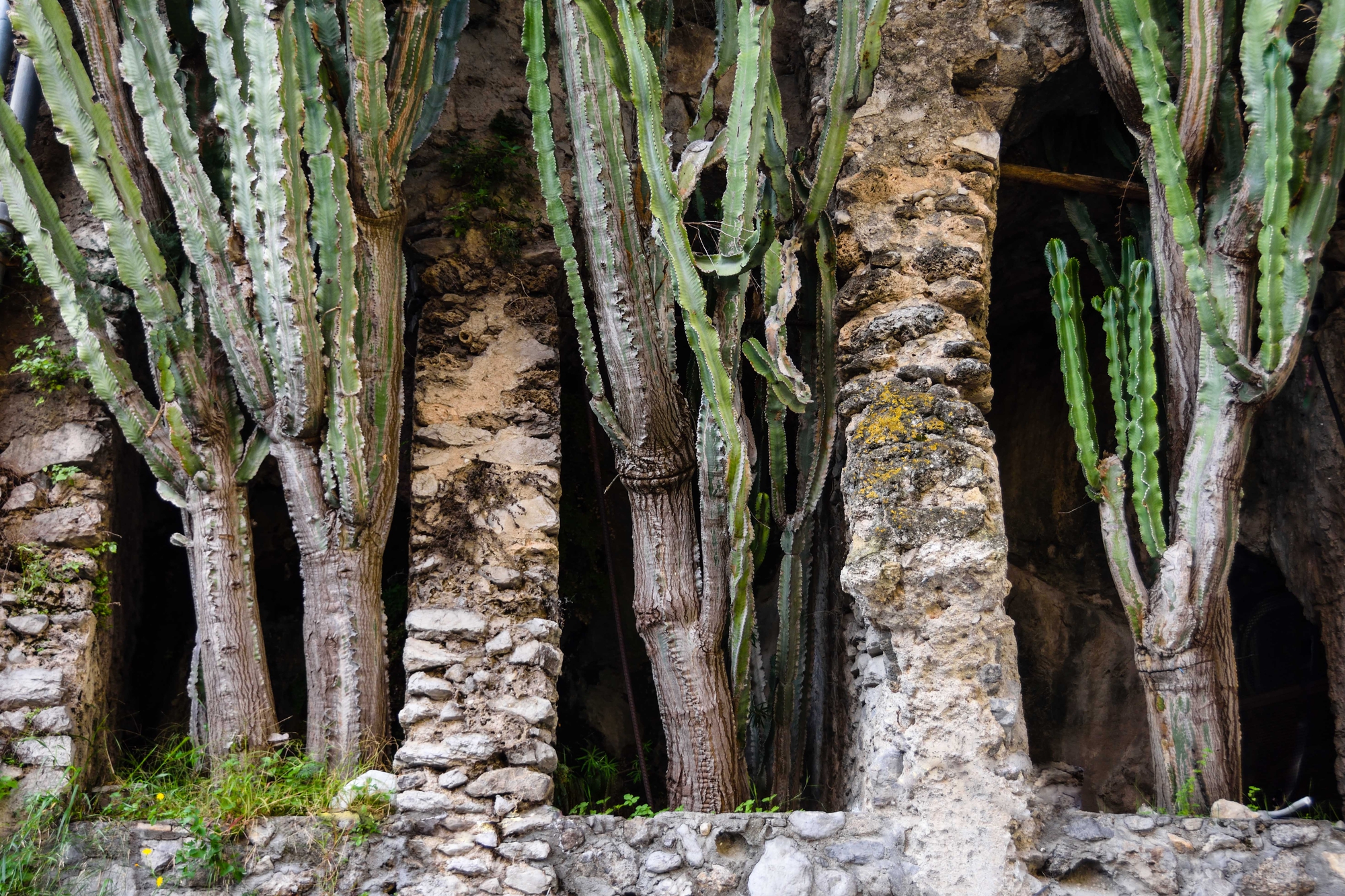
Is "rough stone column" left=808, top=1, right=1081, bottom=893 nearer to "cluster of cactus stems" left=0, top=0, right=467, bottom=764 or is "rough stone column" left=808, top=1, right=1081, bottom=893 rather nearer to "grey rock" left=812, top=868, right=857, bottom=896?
"grey rock" left=812, top=868, right=857, bottom=896

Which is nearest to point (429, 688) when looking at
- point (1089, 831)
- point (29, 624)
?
point (29, 624)

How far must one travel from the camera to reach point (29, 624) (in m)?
2.63

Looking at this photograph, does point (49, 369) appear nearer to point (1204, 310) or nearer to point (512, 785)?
point (512, 785)

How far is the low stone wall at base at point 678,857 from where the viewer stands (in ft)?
7.84

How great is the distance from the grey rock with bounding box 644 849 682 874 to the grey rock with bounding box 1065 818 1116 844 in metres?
1.07

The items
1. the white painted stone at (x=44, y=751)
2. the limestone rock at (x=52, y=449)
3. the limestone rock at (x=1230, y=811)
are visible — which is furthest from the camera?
the limestone rock at (x=52, y=449)

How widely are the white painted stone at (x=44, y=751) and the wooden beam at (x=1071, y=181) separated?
3667 mm

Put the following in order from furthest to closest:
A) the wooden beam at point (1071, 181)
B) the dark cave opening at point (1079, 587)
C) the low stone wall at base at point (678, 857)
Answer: the dark cave opening at point (1079, 587) < the wooden beam at point (1071, 181) < the low stone wall at base at point (678, 857)

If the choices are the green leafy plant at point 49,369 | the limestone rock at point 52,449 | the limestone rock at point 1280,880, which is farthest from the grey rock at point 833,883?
the green leafy plant at point 49,369

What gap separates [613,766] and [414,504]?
119cm

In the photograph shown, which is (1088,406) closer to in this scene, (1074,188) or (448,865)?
(1074,188)

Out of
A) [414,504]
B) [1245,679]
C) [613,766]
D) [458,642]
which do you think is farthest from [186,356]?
[1245,679]

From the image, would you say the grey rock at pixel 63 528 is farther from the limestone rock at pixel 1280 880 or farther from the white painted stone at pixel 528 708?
the limestone rock at pixel 1280 880

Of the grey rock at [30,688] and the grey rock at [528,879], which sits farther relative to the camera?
the grey rock at [30,688]
